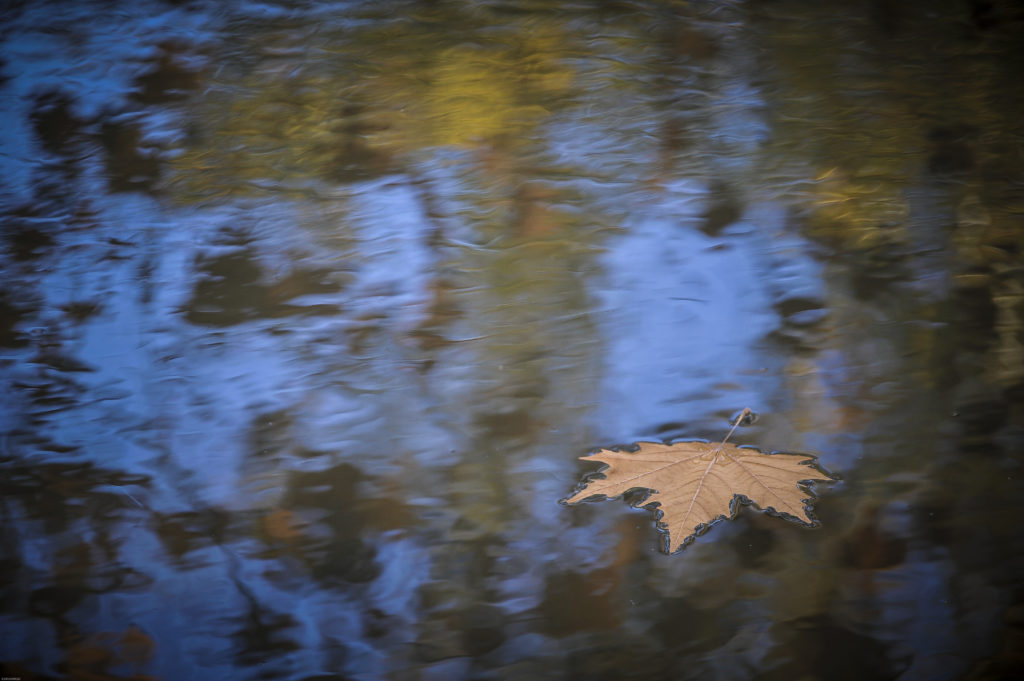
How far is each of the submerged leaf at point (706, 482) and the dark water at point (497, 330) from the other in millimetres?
30

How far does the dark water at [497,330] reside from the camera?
841mm

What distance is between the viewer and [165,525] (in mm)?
902

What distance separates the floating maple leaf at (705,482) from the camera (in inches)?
33.6

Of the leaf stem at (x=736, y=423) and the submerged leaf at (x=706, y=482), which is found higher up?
the leaf stem at (x=736, y=423)

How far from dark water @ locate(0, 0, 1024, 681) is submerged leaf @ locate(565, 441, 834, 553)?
3 cm

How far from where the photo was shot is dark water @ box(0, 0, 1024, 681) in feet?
2.76

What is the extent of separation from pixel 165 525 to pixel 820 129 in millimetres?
1302

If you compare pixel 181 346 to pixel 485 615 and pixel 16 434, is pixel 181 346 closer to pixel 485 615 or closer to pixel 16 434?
pixel 16 434

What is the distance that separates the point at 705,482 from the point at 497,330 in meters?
0.40

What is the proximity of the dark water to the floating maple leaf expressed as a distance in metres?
0.03

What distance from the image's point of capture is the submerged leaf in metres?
0.85

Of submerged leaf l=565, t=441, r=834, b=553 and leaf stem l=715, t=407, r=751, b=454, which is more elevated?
leaf stem l=715, t=407, r=751, b=454

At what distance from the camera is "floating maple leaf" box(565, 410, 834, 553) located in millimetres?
854

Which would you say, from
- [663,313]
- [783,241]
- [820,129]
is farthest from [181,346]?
[820,129]
